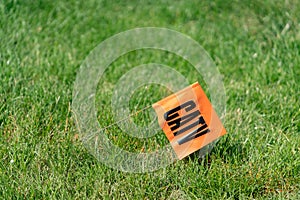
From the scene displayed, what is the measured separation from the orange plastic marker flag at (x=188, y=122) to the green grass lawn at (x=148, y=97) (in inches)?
4.4

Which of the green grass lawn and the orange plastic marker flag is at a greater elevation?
the orange plastic marker flag

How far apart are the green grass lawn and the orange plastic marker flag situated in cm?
11

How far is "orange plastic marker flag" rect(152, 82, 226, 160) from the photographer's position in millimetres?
2736

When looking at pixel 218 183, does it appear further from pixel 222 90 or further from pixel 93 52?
pixel 93 52

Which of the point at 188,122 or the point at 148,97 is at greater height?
the point at 188,122

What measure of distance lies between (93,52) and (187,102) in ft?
4.37

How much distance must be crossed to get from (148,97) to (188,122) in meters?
0.68

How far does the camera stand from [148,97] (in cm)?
340

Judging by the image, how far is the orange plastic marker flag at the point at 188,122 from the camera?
2.74 meters

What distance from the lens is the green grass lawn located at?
2684 millimetres

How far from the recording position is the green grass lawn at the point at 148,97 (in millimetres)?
2684

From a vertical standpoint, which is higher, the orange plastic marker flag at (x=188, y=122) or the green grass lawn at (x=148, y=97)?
the orange plastic marker flag at (x=188, y=122)

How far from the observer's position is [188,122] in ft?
9.06

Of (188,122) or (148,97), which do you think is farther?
(148,97)
